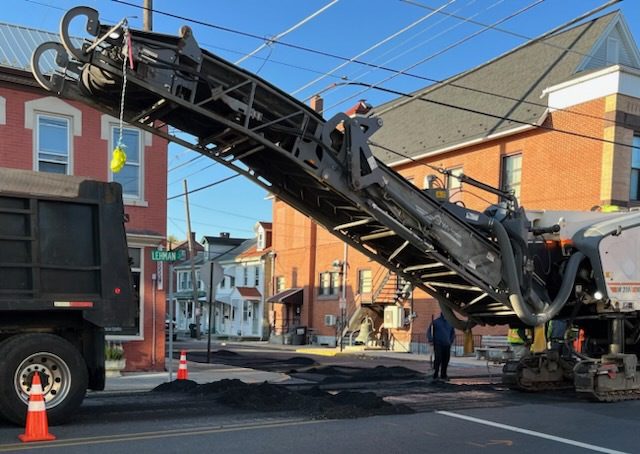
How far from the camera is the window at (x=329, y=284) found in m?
31.4

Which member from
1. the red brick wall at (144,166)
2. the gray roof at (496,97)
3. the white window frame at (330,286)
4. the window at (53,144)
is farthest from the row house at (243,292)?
the window at (53,144)

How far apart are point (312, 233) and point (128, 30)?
27.3m

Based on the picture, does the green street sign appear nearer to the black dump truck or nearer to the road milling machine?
the road milling machine

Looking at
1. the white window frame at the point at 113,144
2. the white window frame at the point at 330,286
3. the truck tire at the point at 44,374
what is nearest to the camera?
the truck tire at the point at 44,374

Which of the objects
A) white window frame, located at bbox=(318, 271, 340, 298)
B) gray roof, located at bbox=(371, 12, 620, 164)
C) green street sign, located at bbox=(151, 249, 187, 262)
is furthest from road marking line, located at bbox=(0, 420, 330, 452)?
white window frame, located at bbox=(318, 271, 340, 298)

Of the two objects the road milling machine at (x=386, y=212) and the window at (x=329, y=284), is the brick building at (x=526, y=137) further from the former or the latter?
the road milling machine at (x=386, y=212)

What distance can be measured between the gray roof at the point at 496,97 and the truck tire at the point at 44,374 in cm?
1383

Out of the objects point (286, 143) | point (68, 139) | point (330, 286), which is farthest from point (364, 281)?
point (286, 143)

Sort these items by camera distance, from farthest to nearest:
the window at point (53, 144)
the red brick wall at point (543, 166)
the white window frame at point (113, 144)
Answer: the red brick wall at point (543, 166) → the white window frame at point (113, 144) → the window at point (53, 144)

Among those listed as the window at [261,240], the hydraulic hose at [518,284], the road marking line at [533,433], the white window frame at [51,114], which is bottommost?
the road marking line at [533,433]

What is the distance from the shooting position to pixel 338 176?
816 cm

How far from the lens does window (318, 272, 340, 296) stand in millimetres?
31375

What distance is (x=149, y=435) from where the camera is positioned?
6.80m

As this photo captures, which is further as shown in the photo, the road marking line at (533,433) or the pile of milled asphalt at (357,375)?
the pile of milled asphalt at (357,375)
